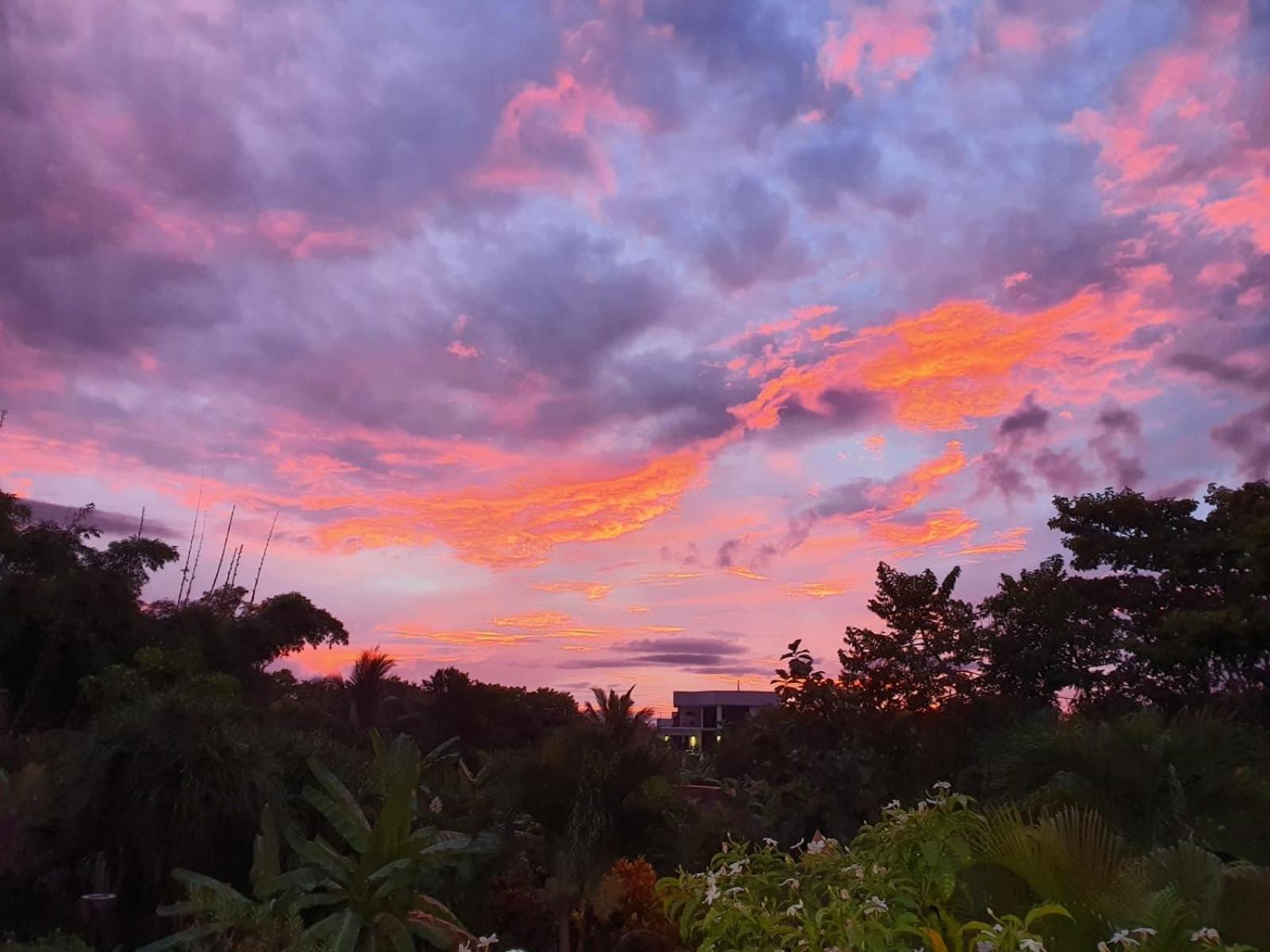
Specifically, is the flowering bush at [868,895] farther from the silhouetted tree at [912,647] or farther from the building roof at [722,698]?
the building roof at [722,698]

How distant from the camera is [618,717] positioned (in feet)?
55.9

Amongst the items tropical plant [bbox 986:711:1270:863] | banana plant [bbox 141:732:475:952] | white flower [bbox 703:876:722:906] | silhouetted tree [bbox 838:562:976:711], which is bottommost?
banana plant [bbox 141:732:475:952]

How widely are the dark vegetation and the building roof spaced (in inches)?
2846

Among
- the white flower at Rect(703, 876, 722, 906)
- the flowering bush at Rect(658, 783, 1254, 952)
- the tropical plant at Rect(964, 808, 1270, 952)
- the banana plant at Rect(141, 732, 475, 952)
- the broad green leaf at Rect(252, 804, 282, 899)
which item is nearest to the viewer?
the tropical plant at Rect(964, 808, 1270, 952)

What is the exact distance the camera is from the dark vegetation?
6.43m

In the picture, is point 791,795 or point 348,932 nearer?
point 348,932

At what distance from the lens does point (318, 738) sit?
20.6m

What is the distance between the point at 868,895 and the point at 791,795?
42.6ft

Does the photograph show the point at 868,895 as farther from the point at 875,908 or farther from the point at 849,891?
the point at 875,908

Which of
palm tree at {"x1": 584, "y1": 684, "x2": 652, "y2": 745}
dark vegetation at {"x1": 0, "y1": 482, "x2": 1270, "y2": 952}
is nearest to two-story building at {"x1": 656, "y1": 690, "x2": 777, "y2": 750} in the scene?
dark vegetation at {"x1": 0, "y1": 482, "x2": 1270, "y2": 952}

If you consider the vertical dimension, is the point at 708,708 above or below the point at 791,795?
above

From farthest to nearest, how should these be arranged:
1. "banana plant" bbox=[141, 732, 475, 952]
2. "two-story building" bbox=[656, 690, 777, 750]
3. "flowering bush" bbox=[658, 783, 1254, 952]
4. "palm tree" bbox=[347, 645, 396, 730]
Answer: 1. "two-story building" bbox=[656, 690, 777, 750]
2. "palm tree" bbox=[347, 645, 396, 730]
3. "banana plant" bbox=[141, 732, 475, 952]
4. "flowering bush" bbox=[658, 783, 1254, 952]

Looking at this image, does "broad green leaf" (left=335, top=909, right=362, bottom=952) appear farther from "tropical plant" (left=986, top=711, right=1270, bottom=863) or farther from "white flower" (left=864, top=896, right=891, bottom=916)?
"white flower" (left=864, top=896, right=891, bottom=916)

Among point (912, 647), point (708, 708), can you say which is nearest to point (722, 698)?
point (708, 708)
